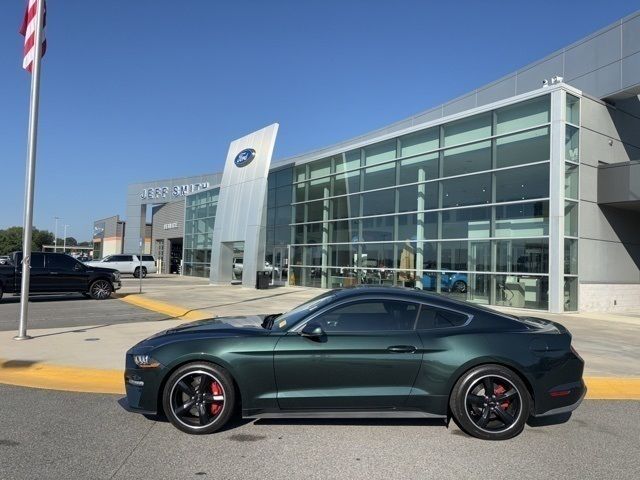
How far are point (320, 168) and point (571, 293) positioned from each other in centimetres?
1513

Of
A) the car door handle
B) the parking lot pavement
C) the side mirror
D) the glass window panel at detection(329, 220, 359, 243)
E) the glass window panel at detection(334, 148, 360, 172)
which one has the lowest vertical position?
the parking lot pavement

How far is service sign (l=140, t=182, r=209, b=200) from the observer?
2077 inches

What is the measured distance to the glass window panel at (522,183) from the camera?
17.2 meters

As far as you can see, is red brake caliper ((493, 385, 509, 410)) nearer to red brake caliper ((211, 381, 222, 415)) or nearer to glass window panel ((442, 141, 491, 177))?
red brake caliper ((211, 381, 222, 415))

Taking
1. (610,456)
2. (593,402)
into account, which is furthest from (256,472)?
(593,402)

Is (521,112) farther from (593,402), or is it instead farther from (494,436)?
(494,436)

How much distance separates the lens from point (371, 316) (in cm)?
508

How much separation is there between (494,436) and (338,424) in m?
1.46

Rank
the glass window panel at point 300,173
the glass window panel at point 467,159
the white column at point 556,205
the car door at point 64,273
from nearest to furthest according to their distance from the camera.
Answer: the white column at point 556,205
the car door at point 64,273
the glass window panel at point 467,159
the glass window panel at point 300,173

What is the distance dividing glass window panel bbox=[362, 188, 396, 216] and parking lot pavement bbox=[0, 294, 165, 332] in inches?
459

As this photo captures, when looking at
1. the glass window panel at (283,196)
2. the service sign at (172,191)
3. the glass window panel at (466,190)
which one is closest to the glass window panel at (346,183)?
the glass window panel at (283,196)

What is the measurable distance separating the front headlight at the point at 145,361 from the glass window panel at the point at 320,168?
2327 cm

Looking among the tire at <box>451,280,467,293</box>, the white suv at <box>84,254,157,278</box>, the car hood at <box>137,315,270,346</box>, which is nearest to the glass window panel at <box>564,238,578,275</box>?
the tire at <box>451,280,467,293</box>

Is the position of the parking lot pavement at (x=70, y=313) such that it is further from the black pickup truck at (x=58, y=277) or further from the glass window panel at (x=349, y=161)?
the glass window panel at (x=349, y=161)
